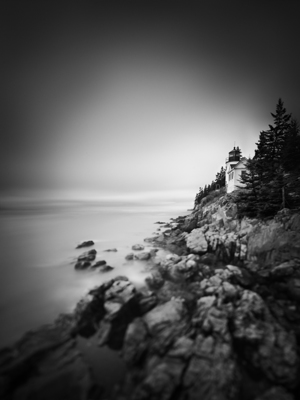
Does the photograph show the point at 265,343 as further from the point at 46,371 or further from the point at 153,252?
the point at 153,252

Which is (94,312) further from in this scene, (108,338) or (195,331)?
(195,331)

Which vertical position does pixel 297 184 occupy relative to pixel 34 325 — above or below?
above

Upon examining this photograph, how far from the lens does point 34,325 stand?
891 cm

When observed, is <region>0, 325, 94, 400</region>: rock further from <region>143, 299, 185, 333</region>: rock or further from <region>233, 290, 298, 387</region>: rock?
<region>233, 290, 298, 387</region>: rock

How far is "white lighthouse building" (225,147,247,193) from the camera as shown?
2657 cm

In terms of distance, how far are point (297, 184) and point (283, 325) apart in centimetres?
1608

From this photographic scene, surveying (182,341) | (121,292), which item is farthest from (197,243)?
(182,341)

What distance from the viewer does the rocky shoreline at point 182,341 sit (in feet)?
19.4

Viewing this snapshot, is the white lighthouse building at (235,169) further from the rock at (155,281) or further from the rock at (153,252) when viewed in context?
the rock at (155,281)

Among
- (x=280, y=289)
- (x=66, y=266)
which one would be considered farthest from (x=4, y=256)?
(x=280, y=289)

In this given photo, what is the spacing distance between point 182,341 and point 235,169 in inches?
1108

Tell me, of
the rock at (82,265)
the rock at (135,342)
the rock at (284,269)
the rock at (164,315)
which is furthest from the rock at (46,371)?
the rock at (284,269)

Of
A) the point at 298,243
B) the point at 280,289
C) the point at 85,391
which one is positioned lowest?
the point at 85,391

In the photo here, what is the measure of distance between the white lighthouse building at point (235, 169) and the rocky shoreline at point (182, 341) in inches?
642
